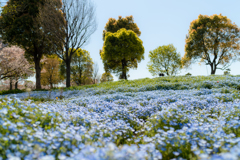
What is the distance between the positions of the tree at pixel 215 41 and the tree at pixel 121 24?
13.8 meters

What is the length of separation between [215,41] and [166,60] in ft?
42.2

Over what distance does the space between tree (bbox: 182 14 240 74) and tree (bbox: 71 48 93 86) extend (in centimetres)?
2379

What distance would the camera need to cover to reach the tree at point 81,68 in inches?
1537

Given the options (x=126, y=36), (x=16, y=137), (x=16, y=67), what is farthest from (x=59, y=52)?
(x=16, y=137)

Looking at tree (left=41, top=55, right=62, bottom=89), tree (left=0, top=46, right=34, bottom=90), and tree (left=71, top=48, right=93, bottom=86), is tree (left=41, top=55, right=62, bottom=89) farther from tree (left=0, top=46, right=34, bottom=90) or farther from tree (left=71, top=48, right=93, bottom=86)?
tree (left=0, top=46, right=34, bottom=90)

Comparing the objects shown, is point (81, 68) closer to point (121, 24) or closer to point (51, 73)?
point (51, 73)

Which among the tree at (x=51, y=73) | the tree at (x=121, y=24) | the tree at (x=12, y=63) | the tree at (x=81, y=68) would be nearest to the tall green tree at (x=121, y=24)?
the tree at (x=121, y=24)

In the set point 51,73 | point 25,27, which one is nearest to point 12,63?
point 25,27

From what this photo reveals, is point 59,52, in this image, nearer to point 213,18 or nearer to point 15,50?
point 15,50

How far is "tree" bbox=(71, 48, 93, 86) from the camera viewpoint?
39031 mm

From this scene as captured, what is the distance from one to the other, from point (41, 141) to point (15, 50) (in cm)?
2658

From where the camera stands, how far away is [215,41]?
102 feet

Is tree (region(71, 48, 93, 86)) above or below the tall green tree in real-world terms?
below

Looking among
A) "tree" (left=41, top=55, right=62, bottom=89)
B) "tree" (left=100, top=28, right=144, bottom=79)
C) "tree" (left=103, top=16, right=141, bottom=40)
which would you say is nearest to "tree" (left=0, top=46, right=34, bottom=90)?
"tree" (left=41, top=55, right=62, bottom=89)
